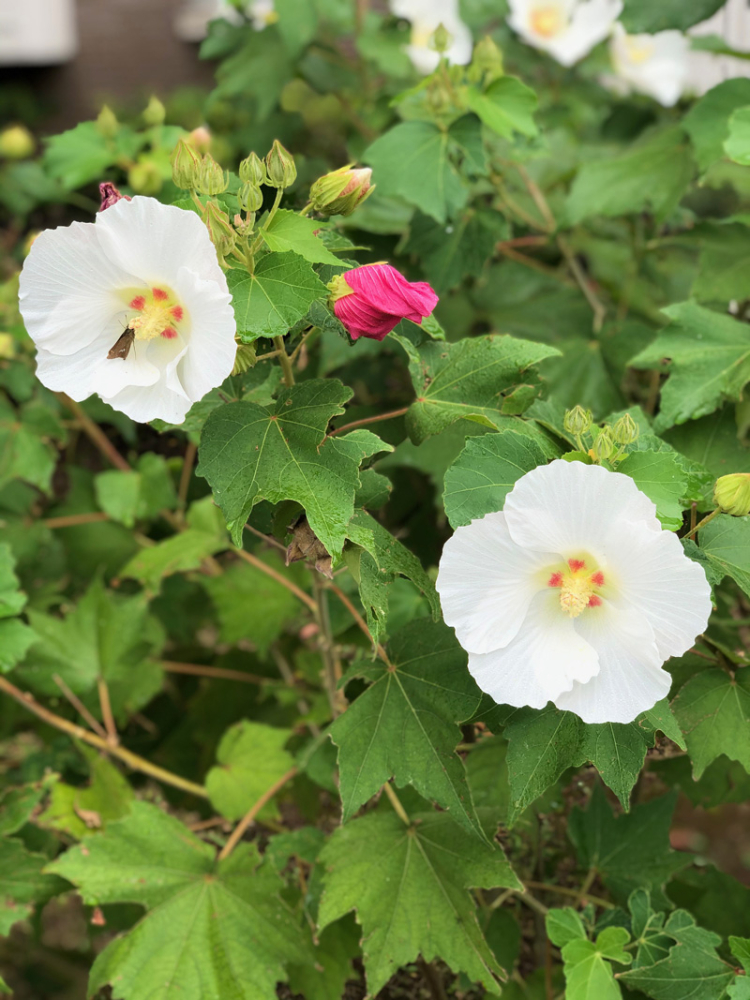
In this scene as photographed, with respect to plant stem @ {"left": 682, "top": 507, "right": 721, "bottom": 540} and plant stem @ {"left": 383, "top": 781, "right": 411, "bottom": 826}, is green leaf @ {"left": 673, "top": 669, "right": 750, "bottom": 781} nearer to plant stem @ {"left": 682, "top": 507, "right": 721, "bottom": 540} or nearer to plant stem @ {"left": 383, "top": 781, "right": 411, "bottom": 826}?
plant stem @ {"left": 682, "top": 507, "right": 721, "bottom": 540}

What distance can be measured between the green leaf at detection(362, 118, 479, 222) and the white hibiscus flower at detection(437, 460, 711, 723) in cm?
64

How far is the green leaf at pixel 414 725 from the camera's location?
0.87 meters

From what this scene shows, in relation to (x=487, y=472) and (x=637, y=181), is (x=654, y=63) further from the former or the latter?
(x=487, y=472)

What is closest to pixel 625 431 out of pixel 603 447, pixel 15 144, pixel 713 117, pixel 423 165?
pixel 603 447

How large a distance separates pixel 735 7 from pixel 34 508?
1.78 metres

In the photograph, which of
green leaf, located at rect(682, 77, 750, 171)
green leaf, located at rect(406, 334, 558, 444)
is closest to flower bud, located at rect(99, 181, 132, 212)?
green leaf, located at rect(406, 334, 558, 444)

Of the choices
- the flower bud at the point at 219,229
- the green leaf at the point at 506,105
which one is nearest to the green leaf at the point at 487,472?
the flower bud at the point at 219,229

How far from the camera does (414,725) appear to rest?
0.91 metres

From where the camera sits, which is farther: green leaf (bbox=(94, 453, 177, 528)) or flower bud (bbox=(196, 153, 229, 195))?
green leaf (bbox=(94, 453, 177, 528))

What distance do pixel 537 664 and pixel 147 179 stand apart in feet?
3.27

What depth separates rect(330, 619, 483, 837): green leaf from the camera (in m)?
0.87

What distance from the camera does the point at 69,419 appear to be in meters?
1.64

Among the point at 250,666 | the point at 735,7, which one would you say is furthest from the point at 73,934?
the point at 735,7

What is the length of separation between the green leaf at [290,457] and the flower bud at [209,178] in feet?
0.60
